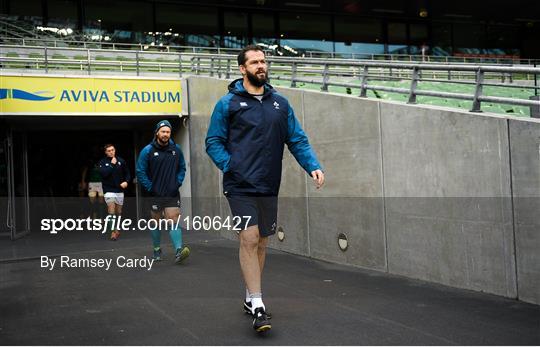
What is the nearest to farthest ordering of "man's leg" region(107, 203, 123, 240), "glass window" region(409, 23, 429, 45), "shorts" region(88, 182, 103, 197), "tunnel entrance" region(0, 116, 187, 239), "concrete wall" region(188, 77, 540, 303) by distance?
1. "concrete wall" region(188, 77, 540, 303)
2. "man's leg" region(107, 203, 123, 240)
3. "tunnel entrance" region(0, 116, 187, 239)
4. "shorts" region(88, 182, 103, 197)
5. "glass window" region(409, 23, 429, 45)

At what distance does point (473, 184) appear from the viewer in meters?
6.01

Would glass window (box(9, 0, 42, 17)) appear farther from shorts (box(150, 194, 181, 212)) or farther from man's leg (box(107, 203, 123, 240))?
shorts (box(150, 194, 181, 212))

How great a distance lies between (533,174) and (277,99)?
2452 millimetres

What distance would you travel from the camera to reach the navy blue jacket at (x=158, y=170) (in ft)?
26.5

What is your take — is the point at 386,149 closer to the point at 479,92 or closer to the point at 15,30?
the point at 479,92

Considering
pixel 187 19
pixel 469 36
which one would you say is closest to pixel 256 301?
pixel 187 19

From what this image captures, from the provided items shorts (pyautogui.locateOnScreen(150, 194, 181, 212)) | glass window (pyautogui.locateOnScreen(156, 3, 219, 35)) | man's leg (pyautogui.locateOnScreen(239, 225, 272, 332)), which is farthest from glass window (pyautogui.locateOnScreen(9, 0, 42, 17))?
man's leg (pyautogui.locateOnScreen(239, 225, 272, 332))

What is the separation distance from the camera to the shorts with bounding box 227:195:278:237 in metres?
4.50

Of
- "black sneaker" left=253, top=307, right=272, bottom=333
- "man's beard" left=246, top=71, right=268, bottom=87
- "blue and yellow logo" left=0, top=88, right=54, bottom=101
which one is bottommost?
"black sneaker" left=253, top=307, right=272, bottom=333

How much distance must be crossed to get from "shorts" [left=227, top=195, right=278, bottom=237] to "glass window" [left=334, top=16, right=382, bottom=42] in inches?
1168

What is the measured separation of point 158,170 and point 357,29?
2794 centimetres

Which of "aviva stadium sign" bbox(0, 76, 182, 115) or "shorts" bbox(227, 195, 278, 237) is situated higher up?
"aviva stadium sign" bbox(0, 76, 182, 115)

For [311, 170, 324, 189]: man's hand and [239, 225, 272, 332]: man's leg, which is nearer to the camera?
[239, 225, 272, 332]: man's leg

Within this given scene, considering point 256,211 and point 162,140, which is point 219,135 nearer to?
point 256,211
